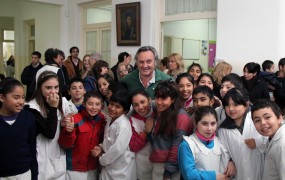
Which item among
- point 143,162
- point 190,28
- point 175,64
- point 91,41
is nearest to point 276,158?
point 143,162

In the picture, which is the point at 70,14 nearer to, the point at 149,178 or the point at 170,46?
the point at 170,46

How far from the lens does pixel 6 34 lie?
41.7 ft

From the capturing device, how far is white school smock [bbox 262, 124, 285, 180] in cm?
176

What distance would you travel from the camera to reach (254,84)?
3992mm

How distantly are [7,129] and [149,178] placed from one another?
3.81 ft

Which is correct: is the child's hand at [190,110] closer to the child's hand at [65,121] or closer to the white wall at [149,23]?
the child's hand at [65,121]

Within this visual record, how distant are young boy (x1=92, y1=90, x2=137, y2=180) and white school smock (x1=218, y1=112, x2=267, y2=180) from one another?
79 cm

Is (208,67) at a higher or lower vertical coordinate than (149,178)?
higher

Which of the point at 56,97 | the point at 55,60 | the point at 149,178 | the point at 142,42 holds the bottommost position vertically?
the point at 149,178

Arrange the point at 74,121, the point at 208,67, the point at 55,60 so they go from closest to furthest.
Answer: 1. the point at 74,121
2. the point at 55,60
3. the point at 208,67

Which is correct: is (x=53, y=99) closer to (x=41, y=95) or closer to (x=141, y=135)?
(x=41, y=95)

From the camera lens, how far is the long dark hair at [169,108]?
7.18ft

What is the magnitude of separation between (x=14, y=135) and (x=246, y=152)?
1.57 metres

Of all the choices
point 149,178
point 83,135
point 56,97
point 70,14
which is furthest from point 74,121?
point 70,14
